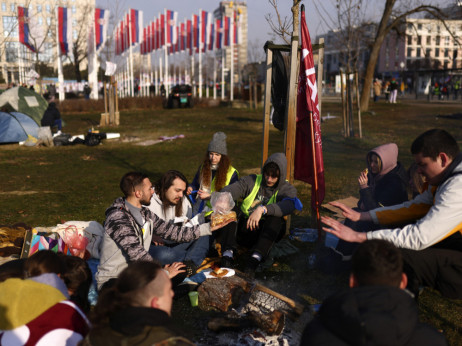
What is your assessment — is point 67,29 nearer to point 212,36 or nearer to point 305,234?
point 212,36

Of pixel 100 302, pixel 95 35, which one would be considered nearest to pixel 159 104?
pixel 95 35

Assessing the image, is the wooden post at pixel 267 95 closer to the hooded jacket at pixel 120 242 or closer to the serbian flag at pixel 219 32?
the hooded jacket at pixel 120 242

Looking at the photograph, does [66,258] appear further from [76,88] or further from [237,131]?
[76,88]

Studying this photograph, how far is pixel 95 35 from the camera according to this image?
3098 cm

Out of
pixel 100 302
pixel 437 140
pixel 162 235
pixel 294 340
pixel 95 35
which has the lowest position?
pixel 294 340

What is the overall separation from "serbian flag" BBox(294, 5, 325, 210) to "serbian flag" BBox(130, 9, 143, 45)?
33466 millimetres

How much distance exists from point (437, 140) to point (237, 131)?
15.9 metres

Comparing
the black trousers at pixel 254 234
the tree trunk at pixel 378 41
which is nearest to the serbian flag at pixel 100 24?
the tree trunk at pixel 378 41

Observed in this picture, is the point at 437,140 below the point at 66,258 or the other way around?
the other way around

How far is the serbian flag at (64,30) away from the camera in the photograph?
30.5 m

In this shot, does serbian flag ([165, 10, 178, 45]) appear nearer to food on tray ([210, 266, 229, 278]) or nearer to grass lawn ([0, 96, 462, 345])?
grass lawn ([0, 96, 462, 345])

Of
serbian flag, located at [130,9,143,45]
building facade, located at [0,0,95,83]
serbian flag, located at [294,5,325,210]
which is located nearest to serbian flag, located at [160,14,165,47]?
serbian flag, located at [130,9,143,45]

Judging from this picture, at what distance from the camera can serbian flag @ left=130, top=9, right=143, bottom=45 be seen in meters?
36.4

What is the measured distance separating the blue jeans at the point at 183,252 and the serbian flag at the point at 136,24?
113 feet
